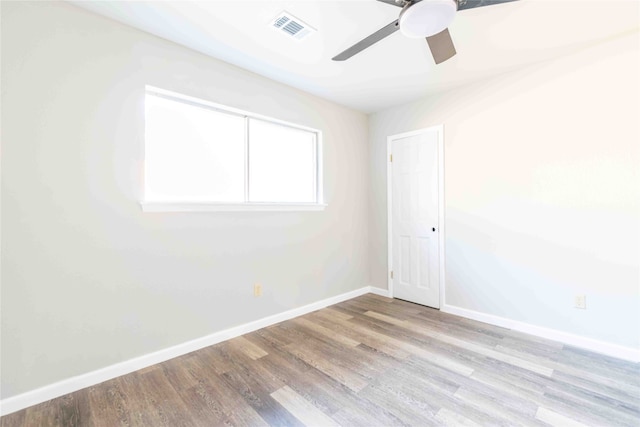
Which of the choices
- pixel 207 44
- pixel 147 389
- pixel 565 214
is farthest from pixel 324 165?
pixel 147 389

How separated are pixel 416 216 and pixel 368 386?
214cm

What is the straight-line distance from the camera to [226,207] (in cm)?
247

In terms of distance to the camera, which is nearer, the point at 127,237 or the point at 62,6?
the point at 62,6

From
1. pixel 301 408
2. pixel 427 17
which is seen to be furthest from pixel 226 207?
pixel 427 17

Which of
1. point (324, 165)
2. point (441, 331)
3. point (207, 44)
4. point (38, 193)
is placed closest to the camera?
point (38, 193)

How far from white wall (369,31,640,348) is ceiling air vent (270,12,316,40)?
6.09 feet

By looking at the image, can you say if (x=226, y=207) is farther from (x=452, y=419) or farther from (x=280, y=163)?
(x=452, y=419)

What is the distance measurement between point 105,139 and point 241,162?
3.50 ft

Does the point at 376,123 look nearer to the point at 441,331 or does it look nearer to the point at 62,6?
the point at 441,331

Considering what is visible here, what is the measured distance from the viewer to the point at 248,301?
8.67 feet

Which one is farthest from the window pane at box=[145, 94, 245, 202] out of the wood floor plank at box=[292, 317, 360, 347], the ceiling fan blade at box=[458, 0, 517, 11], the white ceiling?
the ceiling fan blade at box=[458, 0, 517, 11]

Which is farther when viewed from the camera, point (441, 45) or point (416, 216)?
point (416, 216)

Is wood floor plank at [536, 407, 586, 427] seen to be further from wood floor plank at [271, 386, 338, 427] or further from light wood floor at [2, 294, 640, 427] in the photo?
wood floor plank at [271, 386, 338, 427]

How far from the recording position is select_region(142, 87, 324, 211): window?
221 centimetres
